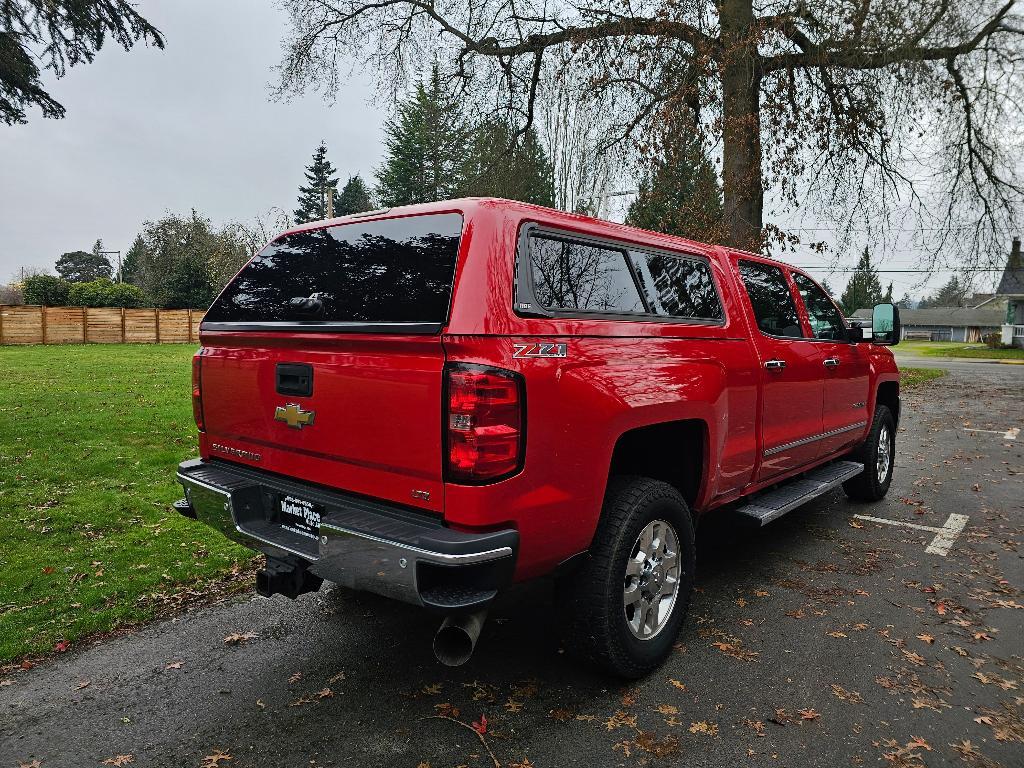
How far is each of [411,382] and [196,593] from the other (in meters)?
2.49

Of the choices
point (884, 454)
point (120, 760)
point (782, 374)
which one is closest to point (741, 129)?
point (884, 454)

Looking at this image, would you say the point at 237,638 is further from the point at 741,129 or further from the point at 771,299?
the point at 741,129

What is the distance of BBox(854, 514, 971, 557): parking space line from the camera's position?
15.6ft

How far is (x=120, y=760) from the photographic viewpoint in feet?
7.85

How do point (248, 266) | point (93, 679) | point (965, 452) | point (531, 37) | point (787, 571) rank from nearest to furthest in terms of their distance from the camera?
point (93, 679) → point (248, 266) → point (787, 571) → point (965, 452) → point (531, 37)

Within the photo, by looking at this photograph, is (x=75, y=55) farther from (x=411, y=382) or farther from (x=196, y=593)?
(x=411, y=382)

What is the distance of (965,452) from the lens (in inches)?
336

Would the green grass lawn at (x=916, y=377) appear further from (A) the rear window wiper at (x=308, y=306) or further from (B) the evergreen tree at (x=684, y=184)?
(A) the rear window wiper at (x=308, y=306)

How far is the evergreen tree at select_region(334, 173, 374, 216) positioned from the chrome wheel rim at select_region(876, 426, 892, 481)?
54573mm

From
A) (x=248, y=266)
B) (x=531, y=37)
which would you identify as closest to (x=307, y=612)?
(x=248, y=266)

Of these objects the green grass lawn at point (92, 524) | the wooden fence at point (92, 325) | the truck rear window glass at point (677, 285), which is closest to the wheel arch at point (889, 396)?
the truck rear window glass at point (677, 285)

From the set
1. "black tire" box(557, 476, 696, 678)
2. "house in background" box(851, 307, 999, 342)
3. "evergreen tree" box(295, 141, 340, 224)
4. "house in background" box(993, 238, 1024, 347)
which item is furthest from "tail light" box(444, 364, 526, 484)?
"house in background" box(851, 307, 999, 342)

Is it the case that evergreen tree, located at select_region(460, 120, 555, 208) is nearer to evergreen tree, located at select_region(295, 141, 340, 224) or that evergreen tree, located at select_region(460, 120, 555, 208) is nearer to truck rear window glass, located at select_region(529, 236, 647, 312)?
truck rear window glass, located at select_region(529, 236, 647, 312)

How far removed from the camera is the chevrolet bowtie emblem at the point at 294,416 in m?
2.75
